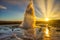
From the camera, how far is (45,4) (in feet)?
7.52

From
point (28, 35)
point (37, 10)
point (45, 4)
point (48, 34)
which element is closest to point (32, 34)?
point (28, 35)

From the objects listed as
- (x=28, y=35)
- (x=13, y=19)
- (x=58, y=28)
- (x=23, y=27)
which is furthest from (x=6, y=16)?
(x=58, y=28)

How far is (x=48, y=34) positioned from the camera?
86.7 inches

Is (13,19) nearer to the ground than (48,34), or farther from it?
farther from it

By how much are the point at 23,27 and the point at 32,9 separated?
12.4 inches

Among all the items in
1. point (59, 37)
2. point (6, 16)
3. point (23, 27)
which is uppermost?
point (6, 16)

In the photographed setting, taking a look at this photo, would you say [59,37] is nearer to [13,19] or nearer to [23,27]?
[23,27]

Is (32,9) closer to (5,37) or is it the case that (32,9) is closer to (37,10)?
(37,10)

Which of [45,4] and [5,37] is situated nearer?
[5,37]

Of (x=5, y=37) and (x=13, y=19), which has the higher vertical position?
(x=13, y=19)

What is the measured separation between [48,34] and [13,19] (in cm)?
59

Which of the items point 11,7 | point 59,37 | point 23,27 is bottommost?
point 59,37

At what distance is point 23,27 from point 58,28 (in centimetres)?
55

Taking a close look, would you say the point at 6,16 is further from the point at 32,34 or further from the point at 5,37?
the point at 32,34
